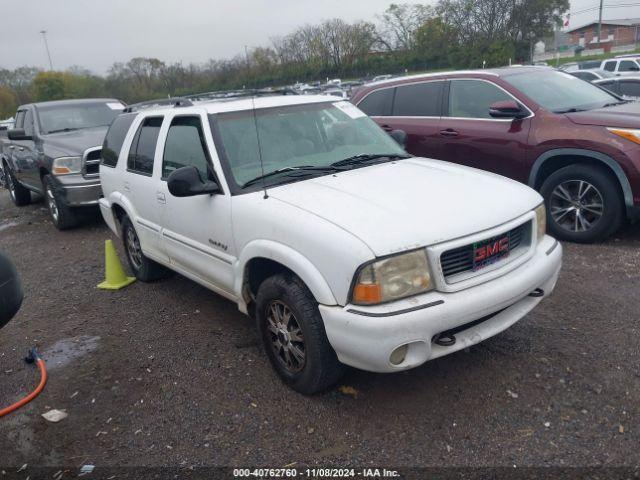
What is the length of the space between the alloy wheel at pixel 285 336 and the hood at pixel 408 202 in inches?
26.0

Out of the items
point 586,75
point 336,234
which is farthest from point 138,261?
point 586,75

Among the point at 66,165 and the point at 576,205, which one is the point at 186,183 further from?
the point at 66,165

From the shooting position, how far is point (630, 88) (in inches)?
444

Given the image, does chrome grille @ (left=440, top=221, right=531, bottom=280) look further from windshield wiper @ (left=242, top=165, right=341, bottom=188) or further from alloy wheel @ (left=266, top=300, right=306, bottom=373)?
windshield wiper @ (left=242, top=165, right=341, bottom=188)

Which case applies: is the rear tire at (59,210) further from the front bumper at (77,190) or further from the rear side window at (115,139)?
the rear side window at (115,139)

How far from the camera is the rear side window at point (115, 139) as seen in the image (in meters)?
5.44

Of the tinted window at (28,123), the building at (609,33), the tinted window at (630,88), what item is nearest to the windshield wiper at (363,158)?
the tinted window at (28,123)

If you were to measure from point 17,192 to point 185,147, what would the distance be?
8.04m

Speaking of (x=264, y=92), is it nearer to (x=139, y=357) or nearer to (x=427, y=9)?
(x=139, y=357)

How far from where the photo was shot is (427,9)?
60906mm

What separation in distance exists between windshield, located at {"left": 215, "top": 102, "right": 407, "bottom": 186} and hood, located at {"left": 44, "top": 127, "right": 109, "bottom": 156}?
194 inches

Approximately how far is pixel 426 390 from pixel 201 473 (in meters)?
1.39

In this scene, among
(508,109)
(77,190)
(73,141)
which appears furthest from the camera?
(73,141)

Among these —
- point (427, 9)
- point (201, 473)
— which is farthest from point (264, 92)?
point (427, 9)
